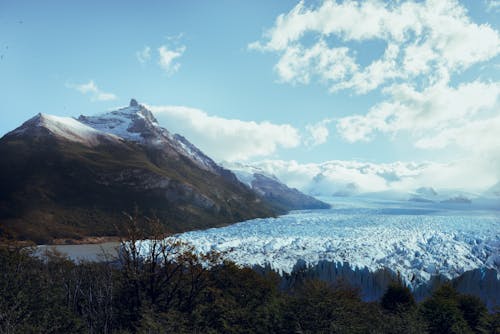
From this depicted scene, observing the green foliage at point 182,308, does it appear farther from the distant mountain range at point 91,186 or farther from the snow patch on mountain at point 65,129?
the snow patch on mountain at point 65,129

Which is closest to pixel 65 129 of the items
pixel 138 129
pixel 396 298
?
pixel 138 129

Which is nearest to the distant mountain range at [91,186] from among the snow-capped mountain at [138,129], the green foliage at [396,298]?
the snow-capped mountain at [138,129]

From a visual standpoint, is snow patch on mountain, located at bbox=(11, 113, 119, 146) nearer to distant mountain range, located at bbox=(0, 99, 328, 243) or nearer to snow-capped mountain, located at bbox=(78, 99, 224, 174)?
distant mountain range, located at bbox=(0, 99, 328, 243)

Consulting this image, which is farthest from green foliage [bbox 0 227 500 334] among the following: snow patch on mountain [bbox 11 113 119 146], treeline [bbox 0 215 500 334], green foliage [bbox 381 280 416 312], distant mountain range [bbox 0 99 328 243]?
snow patch on mountain [bbox 11 113 119 146]

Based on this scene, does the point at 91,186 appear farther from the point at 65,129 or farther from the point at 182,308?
the point at 182,308

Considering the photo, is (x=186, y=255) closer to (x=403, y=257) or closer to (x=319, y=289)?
(x=319, y=289)

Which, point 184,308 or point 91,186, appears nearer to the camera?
point 184,308
